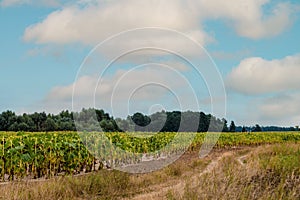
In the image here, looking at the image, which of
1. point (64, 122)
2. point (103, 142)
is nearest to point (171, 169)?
point (103, 142)

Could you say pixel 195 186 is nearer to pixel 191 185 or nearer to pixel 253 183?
pixel 191 185

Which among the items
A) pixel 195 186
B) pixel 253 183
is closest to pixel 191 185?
pixel 195 186

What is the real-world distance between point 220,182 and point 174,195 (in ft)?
3.25

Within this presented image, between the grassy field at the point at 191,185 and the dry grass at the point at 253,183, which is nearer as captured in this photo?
the dry grass at the point at 253,183

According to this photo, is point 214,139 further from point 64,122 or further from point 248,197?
point 248,197

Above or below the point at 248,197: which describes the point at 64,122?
above

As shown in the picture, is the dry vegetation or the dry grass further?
the dry vegetation

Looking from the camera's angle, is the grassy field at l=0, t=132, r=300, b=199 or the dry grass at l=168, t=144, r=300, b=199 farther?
the grassy field at l=0, t=132, r=300, b=199

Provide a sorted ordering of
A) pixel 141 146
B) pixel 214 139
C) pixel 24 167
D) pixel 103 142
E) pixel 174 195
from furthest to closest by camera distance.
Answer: pixel 214 139
pixel 141 146
pixel 103 142
pixel 24 167
pixel 174 195

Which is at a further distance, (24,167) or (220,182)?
(24,167)

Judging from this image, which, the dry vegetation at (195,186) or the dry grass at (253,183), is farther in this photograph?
the dry vegetation at (195,186)

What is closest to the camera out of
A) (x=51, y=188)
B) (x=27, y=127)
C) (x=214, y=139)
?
(x=51, y=188)

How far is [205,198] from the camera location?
27.3ft

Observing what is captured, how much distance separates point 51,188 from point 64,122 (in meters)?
45.8
